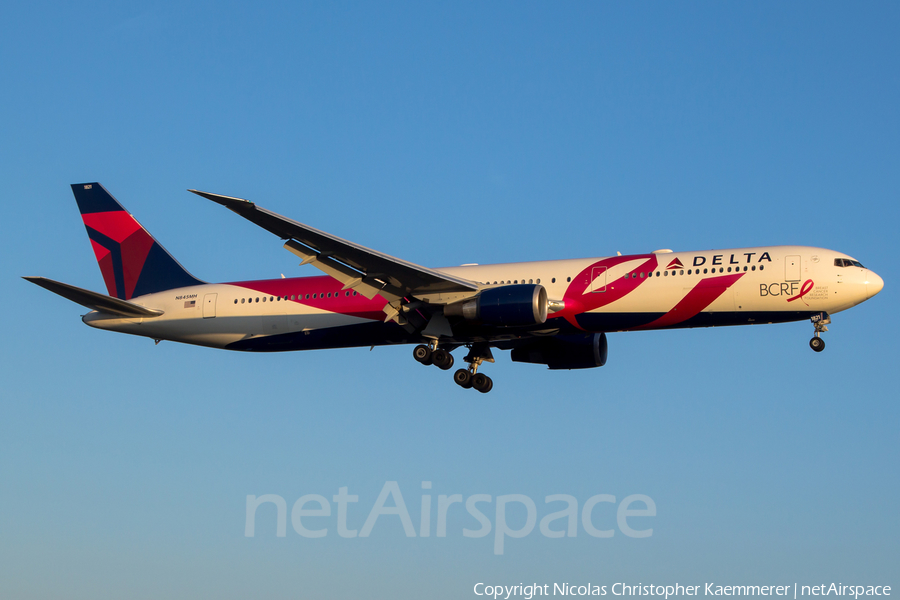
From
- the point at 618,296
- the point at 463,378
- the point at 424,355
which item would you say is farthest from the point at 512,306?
the point at 463,378

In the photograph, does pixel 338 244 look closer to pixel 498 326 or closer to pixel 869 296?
pixel 498 326

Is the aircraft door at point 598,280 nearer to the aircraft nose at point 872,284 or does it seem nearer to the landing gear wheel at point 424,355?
the landing gear wheel at point 424,355

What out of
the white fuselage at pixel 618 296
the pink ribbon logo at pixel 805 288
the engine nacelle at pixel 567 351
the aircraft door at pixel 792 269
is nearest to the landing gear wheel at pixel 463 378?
the white fuselage at pixel 618 296

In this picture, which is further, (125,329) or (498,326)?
(125,329)

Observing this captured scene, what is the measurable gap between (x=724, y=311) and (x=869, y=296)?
499 cm

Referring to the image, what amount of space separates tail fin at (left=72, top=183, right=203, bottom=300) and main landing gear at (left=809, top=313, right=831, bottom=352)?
1015 inches

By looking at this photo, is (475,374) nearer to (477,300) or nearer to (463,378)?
(463,378)

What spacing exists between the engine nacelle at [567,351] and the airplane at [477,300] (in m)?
0.05

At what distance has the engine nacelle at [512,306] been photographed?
36.8m

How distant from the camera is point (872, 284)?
36469mm

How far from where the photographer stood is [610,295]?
3812 cm

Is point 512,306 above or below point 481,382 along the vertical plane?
above

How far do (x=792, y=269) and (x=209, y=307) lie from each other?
23.5 m

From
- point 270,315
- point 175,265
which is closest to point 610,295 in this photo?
point 270,315
